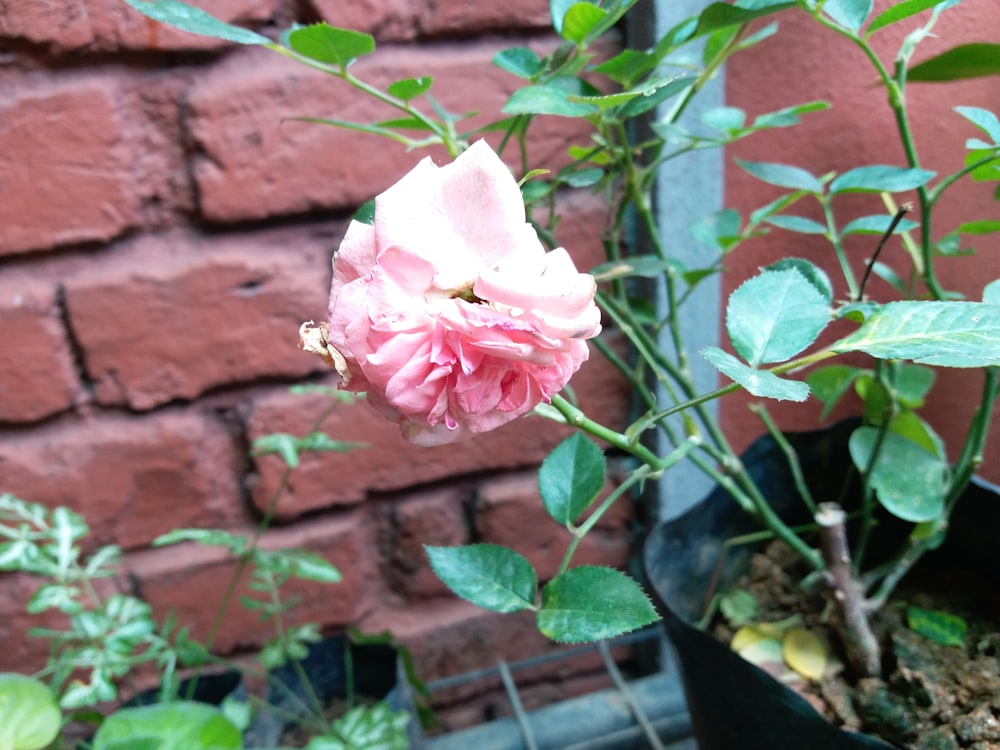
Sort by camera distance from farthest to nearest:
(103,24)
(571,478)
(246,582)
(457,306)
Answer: (246,582)
(103,24)
(571,478)
(457,306)

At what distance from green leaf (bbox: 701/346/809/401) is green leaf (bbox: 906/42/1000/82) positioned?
0.19 m

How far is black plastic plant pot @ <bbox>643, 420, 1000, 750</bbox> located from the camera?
0.28 m

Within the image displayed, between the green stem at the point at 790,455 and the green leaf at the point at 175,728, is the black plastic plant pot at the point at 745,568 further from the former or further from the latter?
the green leaf at the point at 175,728

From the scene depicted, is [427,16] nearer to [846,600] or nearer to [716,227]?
[716,227]

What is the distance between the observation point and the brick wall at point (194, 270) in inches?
15.8

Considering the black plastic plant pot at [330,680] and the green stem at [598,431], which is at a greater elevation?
the green stem at [598,431]

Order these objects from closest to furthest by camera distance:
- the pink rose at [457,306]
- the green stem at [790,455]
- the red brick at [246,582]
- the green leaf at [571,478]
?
1. the pink rose at [457,306]
2. the green leaf at [571,478]
3. the green stem at [790,455]
4. the red brick at [246,582]

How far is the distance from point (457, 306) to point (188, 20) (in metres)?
Answer: 0.18

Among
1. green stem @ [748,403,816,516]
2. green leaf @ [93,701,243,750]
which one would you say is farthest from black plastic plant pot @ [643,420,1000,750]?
green leaf @ [93,701,243,750]

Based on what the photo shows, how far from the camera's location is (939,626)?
13.1 inches

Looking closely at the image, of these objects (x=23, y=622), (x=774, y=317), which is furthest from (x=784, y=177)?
(x=23, y=622)

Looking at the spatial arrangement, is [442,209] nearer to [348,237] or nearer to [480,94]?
[348,237]

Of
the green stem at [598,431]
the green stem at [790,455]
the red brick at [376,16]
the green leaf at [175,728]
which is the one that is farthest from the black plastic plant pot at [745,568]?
the red brick at [376,16]

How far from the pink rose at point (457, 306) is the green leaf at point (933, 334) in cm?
8
